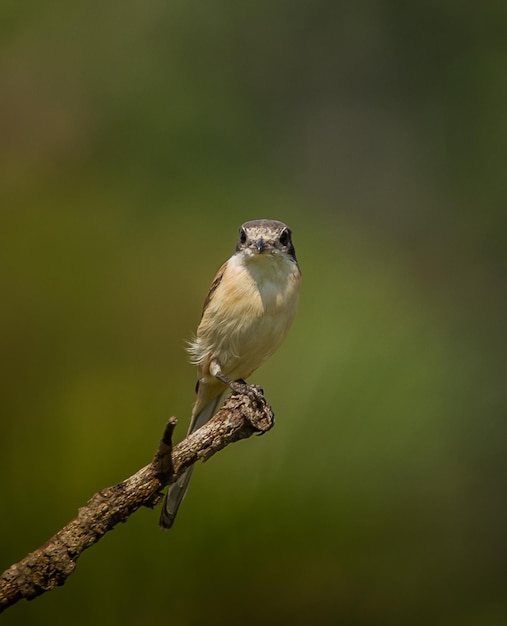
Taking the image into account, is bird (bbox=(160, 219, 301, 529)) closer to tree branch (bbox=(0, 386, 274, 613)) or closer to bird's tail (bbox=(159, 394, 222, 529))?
bird's tail (bbox=(159, 394, 222, 529))

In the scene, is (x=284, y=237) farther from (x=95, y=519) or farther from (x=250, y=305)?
(x=95, y=519)

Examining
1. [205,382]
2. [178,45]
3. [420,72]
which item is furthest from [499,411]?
[178,45]

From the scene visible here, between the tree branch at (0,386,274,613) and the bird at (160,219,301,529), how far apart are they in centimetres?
62

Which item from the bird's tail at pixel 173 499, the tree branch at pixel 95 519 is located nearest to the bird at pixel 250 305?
the bird's tail at pixel 173 499

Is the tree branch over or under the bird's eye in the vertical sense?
under

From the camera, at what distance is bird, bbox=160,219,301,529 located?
2.46 meters

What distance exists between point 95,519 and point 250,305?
3.06 ft

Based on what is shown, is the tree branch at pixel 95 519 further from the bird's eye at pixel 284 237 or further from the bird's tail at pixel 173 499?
the bird's eye at pixel 284 237

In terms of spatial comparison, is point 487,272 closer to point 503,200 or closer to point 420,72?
point 503,200

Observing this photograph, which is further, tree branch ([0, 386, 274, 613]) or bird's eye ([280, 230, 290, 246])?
bird's eye ([280, 230, 290, 246])

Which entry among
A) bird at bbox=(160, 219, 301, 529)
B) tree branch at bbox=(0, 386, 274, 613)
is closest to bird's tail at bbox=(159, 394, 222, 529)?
bird at bbox=(160, 219, 301, 529)

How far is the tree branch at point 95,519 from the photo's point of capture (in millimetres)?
1682

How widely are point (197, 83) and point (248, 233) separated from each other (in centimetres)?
230

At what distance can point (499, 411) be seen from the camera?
3738 millimetres
